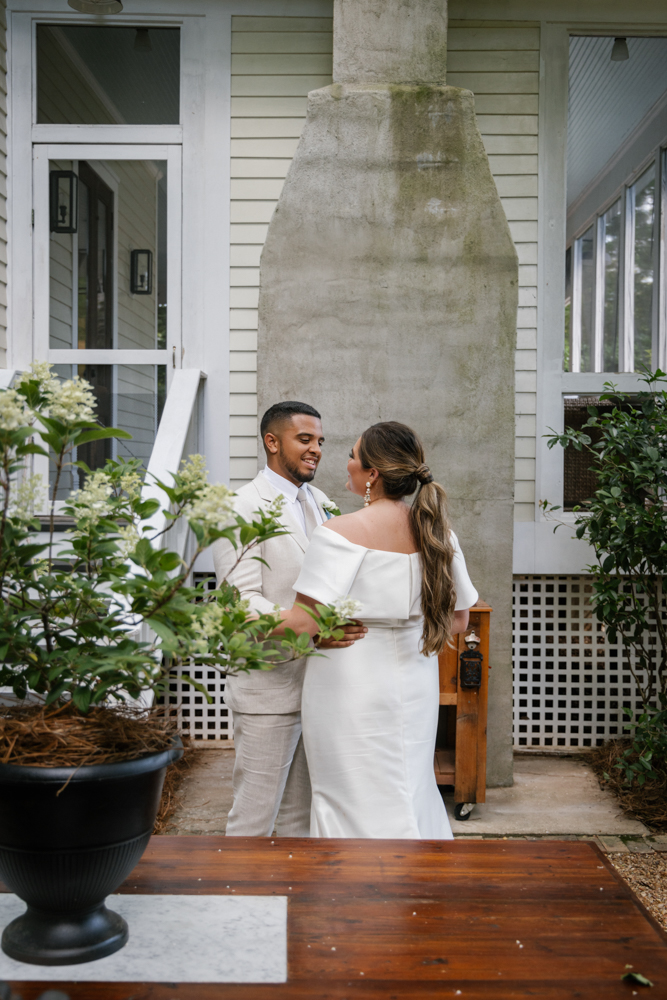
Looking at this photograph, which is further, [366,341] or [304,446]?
[366,341]

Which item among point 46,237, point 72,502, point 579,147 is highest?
point 579,147

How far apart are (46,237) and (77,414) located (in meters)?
4.21

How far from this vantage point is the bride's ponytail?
2.45 m

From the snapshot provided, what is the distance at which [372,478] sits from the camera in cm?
257

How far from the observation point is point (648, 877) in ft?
11.1

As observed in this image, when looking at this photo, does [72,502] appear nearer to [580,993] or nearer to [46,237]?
[580,993]

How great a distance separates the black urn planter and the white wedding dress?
131cm

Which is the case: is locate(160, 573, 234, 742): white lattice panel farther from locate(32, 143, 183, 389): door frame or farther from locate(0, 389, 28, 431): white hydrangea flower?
locate(0, 389, 28, 431): white hydrangea flower

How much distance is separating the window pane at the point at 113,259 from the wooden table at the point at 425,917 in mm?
3861

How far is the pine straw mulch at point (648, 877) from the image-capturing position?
10.4ft

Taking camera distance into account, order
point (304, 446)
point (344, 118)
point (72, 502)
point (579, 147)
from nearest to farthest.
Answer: point (72, 502) < point (304, 446) < point (344, 118) < point (579, 147)

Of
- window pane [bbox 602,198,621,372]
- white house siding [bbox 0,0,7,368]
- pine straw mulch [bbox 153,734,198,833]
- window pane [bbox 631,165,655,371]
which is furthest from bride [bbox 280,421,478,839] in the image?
window pane [bbox 602,198,621,372]

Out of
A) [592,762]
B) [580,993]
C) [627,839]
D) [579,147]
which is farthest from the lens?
[579,147]

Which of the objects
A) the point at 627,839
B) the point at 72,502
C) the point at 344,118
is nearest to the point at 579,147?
the point at 344,118
